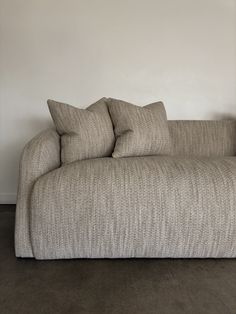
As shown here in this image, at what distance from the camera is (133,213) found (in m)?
1.39

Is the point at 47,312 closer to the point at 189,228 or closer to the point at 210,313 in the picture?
the point at 210,313

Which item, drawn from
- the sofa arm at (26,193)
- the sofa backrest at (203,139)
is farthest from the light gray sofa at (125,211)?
the sofa backrest at (203,139)

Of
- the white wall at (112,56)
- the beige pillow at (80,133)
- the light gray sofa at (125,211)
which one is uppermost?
the white wall at (112,56)

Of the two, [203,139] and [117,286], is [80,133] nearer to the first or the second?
[117,286]

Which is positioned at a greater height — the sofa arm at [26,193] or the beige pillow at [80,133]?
the beige pillow at [80,133]

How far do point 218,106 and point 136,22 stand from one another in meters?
0.94

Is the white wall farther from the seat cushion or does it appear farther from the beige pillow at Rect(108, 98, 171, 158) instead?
the seat cushion

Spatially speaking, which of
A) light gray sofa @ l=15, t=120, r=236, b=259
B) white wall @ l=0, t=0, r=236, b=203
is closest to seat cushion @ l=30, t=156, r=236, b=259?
light gray sofa @ l=15, t=120, r=236, b=259

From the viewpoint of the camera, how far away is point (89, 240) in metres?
1.42

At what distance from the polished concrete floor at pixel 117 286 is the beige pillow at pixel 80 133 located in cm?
59

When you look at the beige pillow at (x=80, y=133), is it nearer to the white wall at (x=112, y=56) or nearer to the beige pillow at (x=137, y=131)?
the beige pillow at (x=137, y=131)

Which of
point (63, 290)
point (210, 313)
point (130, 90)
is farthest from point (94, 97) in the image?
point (210, 313)

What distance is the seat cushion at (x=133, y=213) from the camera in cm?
139

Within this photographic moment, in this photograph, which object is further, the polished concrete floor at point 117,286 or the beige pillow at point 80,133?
the beige pillow at point 80,133
